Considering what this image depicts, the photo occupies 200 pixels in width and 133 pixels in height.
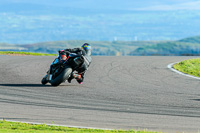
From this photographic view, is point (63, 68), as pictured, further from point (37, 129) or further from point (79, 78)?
point (37, 129)

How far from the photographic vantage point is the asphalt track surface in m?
9.33

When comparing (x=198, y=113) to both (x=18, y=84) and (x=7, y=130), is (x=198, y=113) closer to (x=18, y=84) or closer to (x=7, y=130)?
(x=7, y=130)

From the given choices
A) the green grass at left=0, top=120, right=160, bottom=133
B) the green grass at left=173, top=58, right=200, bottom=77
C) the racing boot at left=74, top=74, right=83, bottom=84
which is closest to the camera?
the green grass at left=0, top=120, right=160, bottom=133

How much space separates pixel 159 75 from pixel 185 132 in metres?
11.1

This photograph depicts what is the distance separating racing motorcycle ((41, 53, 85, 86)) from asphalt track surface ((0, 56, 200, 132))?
0.34m

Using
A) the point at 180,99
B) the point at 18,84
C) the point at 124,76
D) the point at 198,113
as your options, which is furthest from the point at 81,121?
the point at 124,76

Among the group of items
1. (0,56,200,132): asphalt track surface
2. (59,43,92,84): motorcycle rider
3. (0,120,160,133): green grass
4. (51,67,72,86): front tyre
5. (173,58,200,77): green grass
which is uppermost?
(59,43,92,84): motorcycle rider

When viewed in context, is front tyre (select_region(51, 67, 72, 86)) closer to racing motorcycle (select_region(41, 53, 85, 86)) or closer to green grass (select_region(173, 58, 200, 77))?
racing motorcycle (select_region(41, 53, 85, 86))

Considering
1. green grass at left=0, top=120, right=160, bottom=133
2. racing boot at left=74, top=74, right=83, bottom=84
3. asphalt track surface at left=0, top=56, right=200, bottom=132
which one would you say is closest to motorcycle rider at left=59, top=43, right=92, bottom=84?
racing boot at left=74, top=74, right=83, bottom=84

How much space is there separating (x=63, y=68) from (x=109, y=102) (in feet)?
11.4

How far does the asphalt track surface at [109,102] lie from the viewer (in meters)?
9.33

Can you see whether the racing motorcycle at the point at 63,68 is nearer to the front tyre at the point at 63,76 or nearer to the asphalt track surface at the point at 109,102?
the front tyre at the point at 63,76

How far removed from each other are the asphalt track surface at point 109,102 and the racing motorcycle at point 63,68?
341 millimetres

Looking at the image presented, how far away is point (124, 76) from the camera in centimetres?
1873
